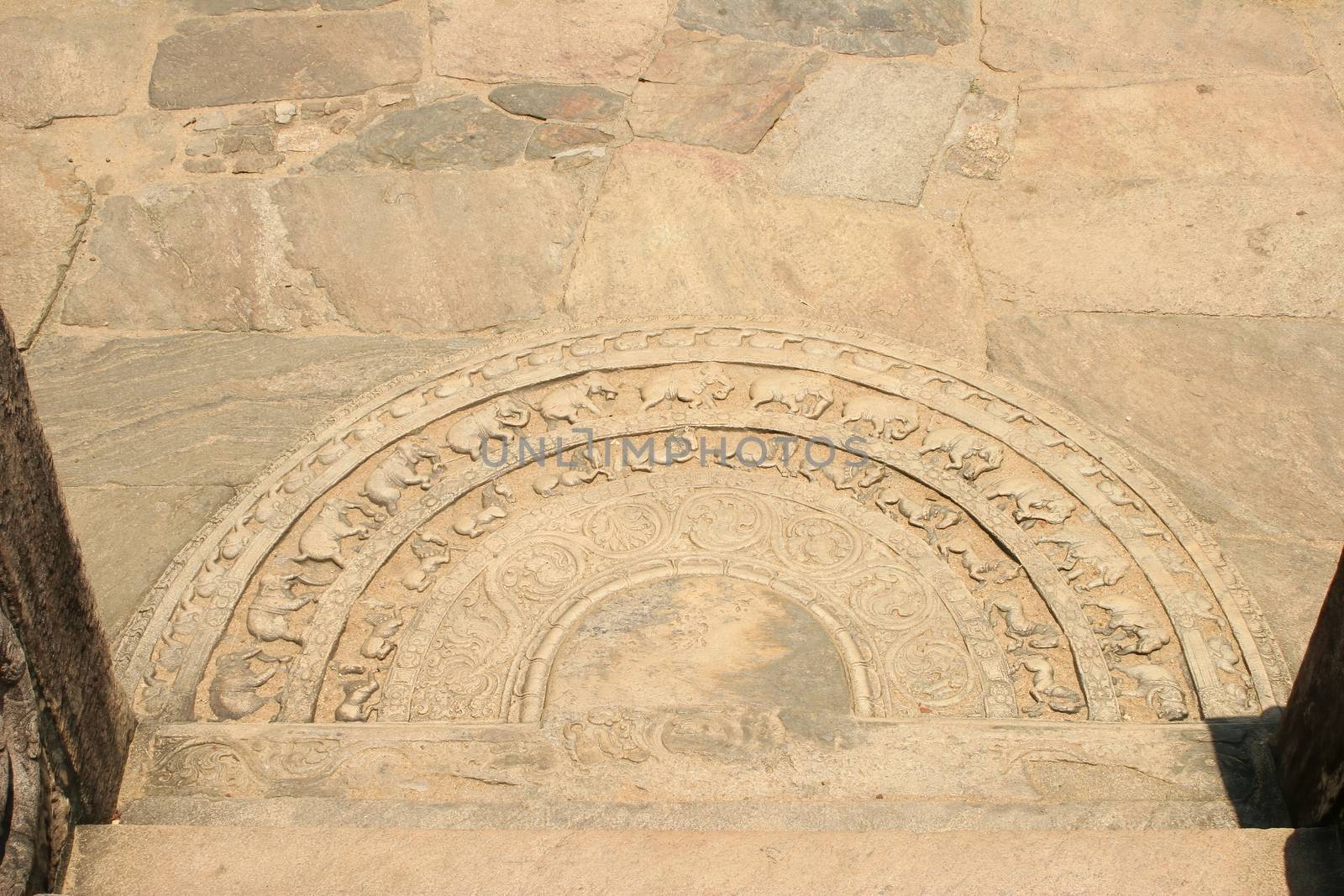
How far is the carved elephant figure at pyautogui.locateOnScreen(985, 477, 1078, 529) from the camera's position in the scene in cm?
438

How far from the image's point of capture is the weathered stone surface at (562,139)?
5977 mm

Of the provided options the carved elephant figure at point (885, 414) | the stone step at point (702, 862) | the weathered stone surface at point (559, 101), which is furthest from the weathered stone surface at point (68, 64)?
the stone step at point (702, 862)

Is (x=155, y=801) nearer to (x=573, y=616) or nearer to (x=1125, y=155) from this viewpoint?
(x=573, y=616)

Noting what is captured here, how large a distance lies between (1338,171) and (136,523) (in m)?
5.13

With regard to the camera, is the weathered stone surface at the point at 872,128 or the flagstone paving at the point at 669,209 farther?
the weathered stone surface at the point at 872,128

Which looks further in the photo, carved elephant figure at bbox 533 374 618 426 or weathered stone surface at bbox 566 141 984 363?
weathered stone surface at bbox 566 141 984 363

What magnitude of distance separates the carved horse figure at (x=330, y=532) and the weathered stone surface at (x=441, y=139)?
2.04m

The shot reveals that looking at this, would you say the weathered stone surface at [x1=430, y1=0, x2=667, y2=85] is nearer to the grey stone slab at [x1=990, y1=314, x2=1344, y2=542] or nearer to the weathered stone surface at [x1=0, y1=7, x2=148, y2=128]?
the weathered stone surface at [x1=0, y1=7, x2=148, y2=128]

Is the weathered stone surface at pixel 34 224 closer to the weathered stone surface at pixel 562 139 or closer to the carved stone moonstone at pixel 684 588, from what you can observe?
the carved stone moonstone at pixel 684 588

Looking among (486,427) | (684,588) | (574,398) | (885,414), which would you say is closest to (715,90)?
(574,398)

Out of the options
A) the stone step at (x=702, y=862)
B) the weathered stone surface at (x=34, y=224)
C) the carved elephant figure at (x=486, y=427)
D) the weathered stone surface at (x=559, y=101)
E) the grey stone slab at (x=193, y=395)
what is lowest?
the stone step at (x=702, y=862)

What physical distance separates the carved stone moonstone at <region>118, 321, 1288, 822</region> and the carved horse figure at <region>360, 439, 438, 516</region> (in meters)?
0.01

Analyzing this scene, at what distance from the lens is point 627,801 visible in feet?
11.5

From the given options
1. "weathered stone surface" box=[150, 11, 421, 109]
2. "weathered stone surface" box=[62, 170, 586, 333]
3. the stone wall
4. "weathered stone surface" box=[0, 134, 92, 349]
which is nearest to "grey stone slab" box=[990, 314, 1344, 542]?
"weathered stone surface" box=[62, 170, 586, 333]
